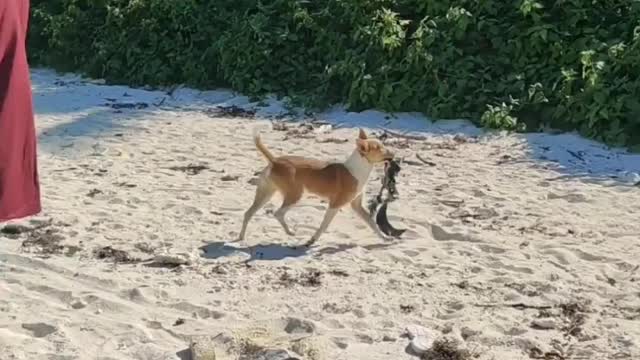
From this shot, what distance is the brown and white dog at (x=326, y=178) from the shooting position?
246 inches

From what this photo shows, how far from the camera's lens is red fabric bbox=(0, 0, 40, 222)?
12.2 ft

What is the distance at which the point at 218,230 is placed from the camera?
669 centimetres

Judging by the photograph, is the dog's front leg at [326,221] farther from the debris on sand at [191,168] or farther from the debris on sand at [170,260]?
the debris on sand at [191,168]

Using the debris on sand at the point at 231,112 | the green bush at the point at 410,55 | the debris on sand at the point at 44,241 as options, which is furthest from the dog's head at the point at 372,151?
the debris on sand at the point at 231,112

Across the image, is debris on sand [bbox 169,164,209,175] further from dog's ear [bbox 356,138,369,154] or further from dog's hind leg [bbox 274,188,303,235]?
dog's ear [bbox 356,138,369,154]

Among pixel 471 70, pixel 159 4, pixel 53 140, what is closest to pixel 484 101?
pixel 471 70

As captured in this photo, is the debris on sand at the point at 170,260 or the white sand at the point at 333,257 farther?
the debris on sand at the point at 170,260

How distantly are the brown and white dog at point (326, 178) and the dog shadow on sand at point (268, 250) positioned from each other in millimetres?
98

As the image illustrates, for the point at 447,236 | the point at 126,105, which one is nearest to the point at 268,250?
the point at 447,236

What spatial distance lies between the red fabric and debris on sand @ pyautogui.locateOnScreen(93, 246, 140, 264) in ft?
6.79

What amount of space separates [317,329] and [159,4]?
8.17 meters

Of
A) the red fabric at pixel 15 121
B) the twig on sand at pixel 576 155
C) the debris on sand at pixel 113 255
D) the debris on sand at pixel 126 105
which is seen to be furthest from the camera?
the debris on sand at pixel 126 105

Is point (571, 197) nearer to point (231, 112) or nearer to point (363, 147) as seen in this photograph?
point (363, 147)

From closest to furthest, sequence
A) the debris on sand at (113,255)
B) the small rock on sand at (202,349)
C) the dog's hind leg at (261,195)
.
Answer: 1. the small rock on sand at (202,349)
2. the debris on sand at (113,255)
3. the dog's hind leg at (261,195)
